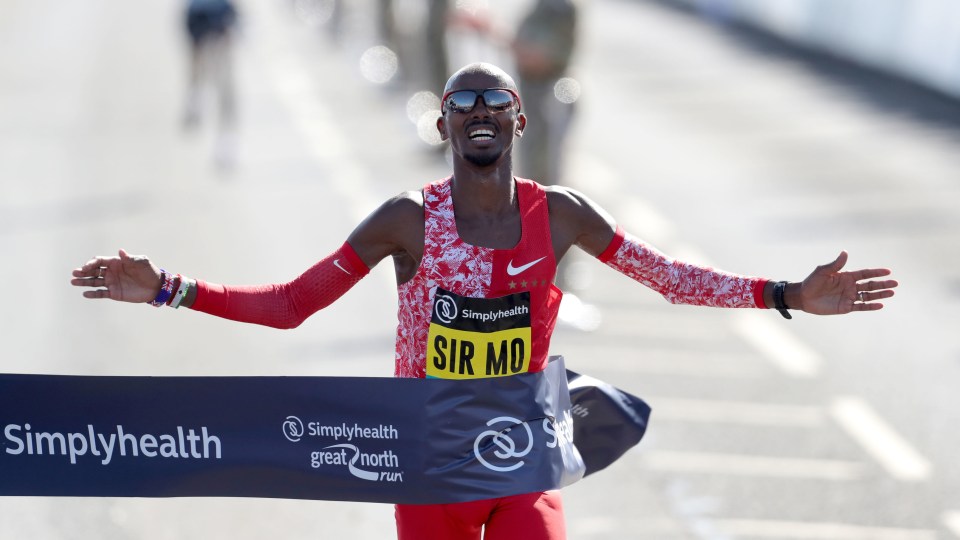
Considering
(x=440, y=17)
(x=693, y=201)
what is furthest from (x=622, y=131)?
(x=693, y=201)

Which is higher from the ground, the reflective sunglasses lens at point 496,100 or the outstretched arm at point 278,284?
the reflective sunglasses lens at point 496,100

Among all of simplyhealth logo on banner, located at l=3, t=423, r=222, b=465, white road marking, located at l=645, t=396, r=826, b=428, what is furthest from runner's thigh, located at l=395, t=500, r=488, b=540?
white road marking, located at l=645, t=396, r=826, b=428

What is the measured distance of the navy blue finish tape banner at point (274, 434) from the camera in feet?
17.2

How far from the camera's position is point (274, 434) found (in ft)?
17.8

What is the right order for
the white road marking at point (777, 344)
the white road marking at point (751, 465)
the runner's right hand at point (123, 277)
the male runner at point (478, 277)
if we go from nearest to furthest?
the male runner at point (478, 277) → the runner's right hand at point (123, 277) → the white road marking at point (751, 465) → the white road marking at point (777, 344)

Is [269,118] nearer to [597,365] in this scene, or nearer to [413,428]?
[597,365]

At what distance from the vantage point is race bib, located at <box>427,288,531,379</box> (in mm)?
5227

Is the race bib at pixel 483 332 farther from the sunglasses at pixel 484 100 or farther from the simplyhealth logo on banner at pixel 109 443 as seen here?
the simplyhealth logo on banner at pixel 109 443

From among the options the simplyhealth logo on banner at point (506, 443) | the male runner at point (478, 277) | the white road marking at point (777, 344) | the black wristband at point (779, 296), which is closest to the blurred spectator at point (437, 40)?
the white road marking at point (777, 344)

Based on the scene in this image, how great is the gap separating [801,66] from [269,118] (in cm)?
887

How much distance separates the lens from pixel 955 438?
9289mm

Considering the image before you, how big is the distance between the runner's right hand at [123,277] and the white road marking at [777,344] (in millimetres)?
6172

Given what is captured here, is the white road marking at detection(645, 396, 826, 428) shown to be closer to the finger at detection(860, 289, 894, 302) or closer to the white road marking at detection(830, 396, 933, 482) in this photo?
the white road marking at detection(830, 396, 933, 482)

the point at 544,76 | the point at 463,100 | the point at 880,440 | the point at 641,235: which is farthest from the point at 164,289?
the point at 641,235
